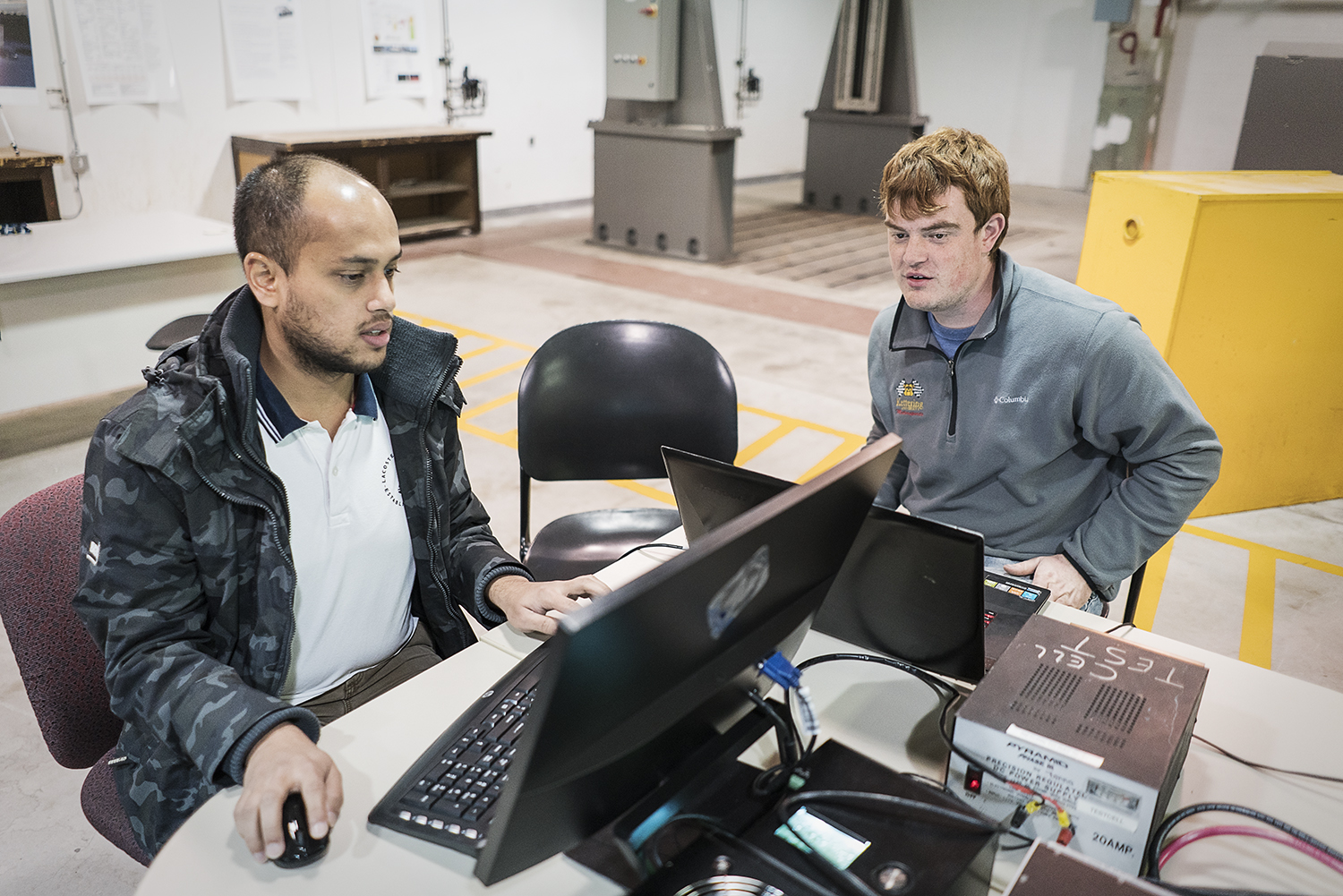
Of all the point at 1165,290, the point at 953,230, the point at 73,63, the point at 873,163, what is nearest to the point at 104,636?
the point at 953,230

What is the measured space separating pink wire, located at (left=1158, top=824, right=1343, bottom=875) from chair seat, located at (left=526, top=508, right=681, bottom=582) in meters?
1.45

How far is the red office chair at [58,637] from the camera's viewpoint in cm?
137

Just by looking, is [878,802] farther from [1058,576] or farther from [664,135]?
[664,135]

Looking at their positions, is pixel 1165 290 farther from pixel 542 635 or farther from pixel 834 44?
pixel 834 44

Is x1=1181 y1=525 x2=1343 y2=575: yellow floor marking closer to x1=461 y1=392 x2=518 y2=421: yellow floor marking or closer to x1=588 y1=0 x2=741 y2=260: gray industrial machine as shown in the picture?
x1=461 y1=392 x2=518 y2=421: yellow floor marking

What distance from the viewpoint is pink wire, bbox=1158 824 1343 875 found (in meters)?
1.05

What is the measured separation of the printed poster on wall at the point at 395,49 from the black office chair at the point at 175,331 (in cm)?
497

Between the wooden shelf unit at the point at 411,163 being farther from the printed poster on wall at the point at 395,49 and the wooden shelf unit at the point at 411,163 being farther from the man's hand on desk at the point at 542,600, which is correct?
the man's hand on desk at the point at 542,600

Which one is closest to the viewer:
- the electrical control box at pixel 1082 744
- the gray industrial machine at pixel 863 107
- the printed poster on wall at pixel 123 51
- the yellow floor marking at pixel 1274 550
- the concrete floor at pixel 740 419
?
the electrical control box at pixel 1082 744

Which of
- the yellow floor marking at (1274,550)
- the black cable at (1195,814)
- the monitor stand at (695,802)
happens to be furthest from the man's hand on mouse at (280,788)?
the yellow floor marking at (1274,550)

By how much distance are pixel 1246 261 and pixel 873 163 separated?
648cm

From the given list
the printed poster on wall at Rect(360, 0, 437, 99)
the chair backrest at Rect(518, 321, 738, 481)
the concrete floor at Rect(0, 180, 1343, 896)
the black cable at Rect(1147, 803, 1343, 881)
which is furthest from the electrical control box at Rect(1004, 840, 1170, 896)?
the printed poster on wall at Rect(360, 0, 437, 99)

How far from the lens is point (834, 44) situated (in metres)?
9.06

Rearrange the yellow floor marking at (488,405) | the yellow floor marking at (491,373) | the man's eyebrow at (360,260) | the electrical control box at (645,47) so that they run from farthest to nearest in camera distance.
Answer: the electrical control box at (645,47)
the yellow floor marking at (491,373)
the yellow floor marking at (488,405)
the man's eyebrow at (360,260)
